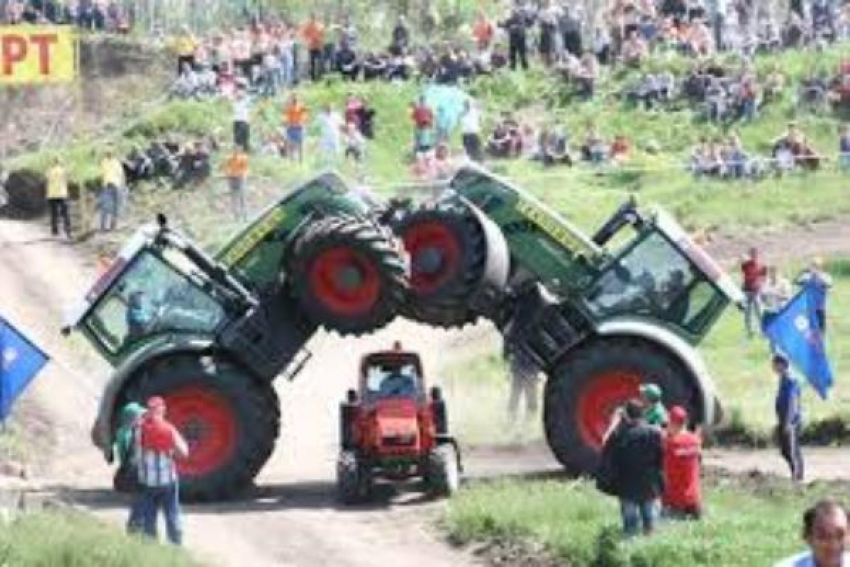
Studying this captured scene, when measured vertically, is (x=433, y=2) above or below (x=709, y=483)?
above

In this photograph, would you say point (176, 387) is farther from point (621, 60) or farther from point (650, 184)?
point (621, 60)

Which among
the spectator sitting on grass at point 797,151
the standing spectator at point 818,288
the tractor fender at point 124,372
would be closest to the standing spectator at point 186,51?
the spectator sitting on grass at point 797,151

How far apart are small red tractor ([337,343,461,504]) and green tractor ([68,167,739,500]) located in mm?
691

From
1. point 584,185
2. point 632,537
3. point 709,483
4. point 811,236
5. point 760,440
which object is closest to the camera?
point 632,537

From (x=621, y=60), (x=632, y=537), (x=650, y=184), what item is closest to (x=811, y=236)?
(x=650, y=184)

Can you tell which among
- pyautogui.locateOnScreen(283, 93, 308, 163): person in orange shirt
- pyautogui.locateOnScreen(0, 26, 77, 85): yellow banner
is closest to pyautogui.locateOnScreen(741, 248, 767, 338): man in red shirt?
pyautogui.locateOnScreen(283, 93, 308, 163): person in orange shirt

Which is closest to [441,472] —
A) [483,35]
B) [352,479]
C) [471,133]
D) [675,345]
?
[352,479]

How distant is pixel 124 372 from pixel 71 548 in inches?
271

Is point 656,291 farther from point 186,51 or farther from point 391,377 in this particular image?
point 186,51

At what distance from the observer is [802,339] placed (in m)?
27.3

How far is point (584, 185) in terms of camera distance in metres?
43.2

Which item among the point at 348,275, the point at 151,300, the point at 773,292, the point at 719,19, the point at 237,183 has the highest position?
the point at 719,19

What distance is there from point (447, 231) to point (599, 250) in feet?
6.11

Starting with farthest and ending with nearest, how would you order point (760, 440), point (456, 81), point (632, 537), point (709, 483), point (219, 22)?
point (219, 22) < point (456, 81) < point (760, 440) < point (709, 483) < point (632, 537)
